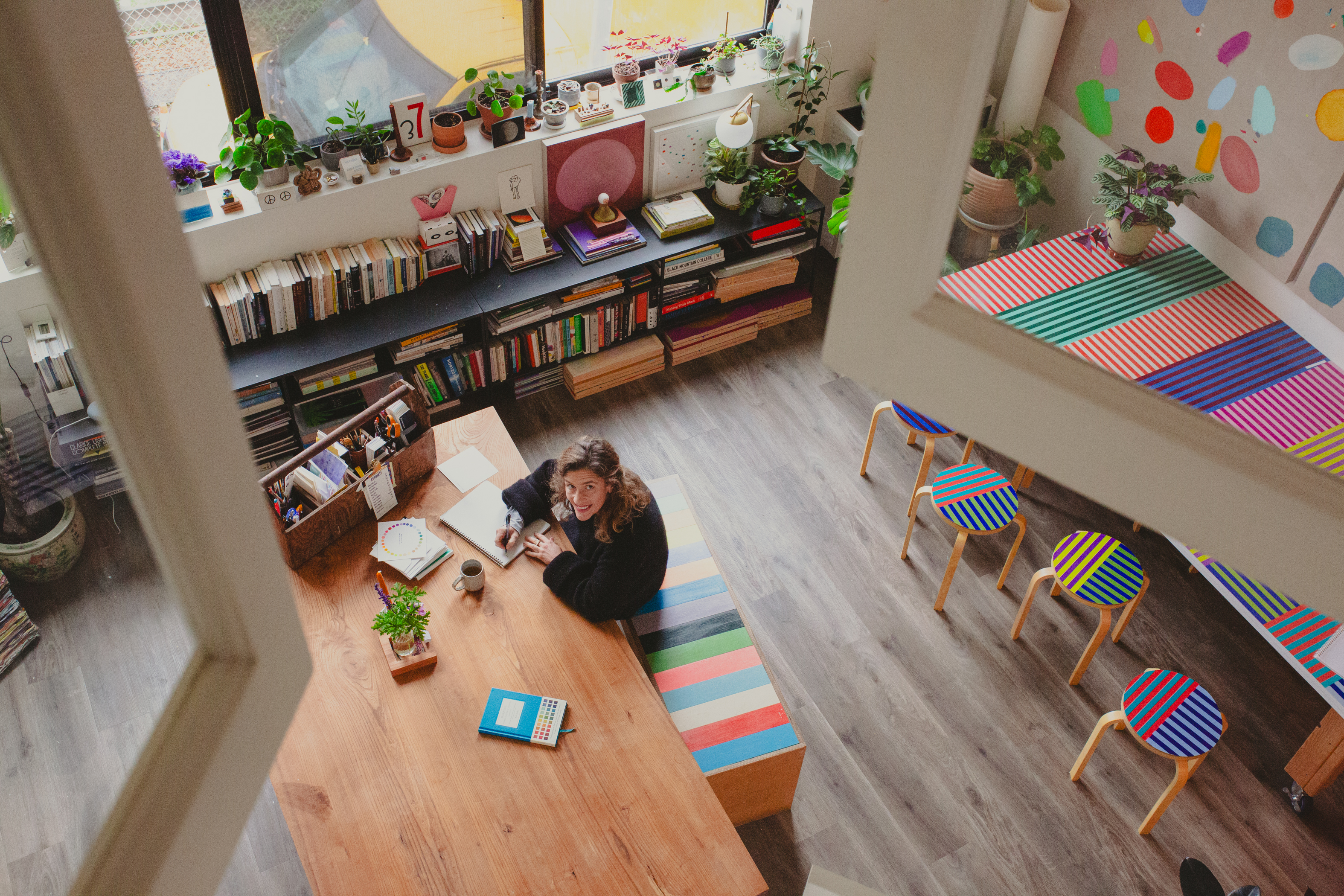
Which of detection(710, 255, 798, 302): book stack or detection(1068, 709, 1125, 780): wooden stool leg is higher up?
detection(710, 255, 798, 302): book stack

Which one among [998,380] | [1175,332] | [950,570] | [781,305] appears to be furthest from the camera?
[781,305]

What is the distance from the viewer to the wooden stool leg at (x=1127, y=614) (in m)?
3.64

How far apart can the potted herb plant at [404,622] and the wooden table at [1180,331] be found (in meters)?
2.05

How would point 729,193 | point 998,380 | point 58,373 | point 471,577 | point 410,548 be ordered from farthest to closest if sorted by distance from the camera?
point 729,193 < point 410,548 < point 471,577 < point 998,380 < point 58,373

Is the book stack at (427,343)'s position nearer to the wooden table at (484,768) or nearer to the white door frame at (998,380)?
the wooden table at (484,768)

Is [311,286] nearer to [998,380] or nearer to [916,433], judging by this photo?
[916,433]

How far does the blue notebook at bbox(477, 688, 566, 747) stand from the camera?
8.98ft

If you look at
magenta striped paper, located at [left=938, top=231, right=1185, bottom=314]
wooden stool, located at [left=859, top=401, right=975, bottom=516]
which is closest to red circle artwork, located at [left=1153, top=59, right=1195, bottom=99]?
magenta striped paper, located at [left=938, top=231, right=1185, bottom=314]

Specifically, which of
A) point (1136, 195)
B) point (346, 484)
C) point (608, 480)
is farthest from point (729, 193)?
point (1136, 195)

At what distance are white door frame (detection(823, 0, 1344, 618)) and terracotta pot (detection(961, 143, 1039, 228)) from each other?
14 mm

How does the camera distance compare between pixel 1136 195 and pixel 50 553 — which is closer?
pixel 50 553

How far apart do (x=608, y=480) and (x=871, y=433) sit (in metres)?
1.61

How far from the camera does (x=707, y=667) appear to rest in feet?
10.6

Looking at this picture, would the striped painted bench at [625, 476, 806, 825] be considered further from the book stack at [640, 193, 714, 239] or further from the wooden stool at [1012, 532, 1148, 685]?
the book stack at [640, 193, 714, 239]
